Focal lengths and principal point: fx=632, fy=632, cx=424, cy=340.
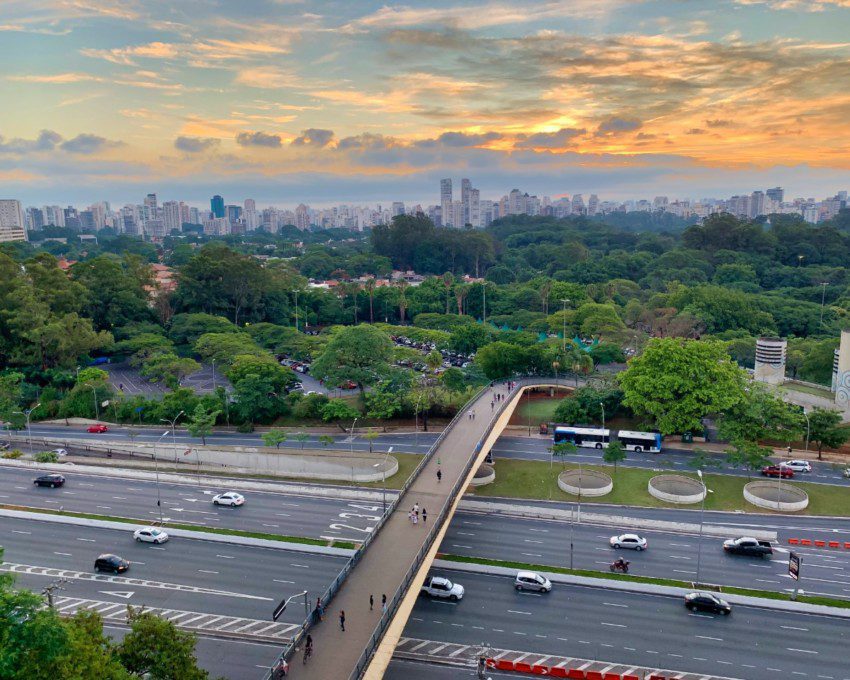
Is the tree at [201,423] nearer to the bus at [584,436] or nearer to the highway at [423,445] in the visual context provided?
the highway at [423,445]

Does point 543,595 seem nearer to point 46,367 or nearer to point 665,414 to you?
point 665,414

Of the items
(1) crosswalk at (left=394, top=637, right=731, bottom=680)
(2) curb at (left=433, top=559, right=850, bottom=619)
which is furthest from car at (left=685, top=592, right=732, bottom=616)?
(1) crosswalk at (left=394, top=637, right=731, bottom=680)

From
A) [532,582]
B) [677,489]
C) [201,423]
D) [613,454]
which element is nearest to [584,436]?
[613,454]

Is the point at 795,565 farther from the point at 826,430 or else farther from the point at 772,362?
the point at 772,362

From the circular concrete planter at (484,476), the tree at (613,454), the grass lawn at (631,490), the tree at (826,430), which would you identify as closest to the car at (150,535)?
the circular concrete planter at (484,476)

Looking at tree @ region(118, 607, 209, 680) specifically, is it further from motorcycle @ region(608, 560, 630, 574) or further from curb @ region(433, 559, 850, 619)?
motorcycle @ region(608, 560, 630, 574)

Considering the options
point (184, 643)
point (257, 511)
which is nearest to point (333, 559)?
point (257, 511)
